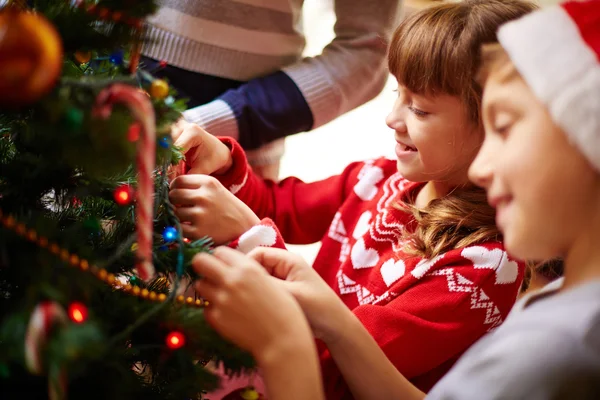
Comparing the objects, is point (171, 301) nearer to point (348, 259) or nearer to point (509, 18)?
point (348, 259)

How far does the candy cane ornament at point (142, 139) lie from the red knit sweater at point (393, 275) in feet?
1.36

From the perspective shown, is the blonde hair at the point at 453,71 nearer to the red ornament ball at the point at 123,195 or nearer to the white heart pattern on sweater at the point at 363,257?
the white heart pattern on sweater at the point at 363,257

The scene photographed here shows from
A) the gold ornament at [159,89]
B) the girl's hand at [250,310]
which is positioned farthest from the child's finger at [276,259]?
the gold ornament at [159,89]

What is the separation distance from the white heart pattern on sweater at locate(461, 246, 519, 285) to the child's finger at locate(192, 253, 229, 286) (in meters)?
0.42

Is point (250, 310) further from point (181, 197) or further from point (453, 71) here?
point (453, 71)

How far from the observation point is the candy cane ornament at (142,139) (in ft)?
1.48

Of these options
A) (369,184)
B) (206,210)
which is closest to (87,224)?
(206,210)

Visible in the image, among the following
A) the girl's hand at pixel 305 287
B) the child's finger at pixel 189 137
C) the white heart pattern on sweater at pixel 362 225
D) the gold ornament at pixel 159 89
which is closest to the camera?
the gold ornament at pixel 159 89

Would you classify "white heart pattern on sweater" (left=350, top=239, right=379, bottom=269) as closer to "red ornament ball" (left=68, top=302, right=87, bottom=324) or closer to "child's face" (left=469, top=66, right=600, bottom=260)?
"child's face" (left=469, top=66, right=600, bottom=260)

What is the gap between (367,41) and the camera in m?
1.14

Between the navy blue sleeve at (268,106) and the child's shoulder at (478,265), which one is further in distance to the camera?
the navy blue sleeve at (268,106)

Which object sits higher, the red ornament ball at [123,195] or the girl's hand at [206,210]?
the red ornament ball at [123,195]

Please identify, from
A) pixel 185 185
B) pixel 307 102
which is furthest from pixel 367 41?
pixel 185 185

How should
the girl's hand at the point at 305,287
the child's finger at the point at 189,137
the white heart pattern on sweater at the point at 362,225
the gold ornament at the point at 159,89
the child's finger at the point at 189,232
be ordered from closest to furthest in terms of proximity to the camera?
the gold ornament at the point at 159,89, the girl's hand at the point at 305,287, the child's finger at the point at 189,232, the child's finger at the point at 189,137, the white heart pattern on sweater at the point at 362,225
